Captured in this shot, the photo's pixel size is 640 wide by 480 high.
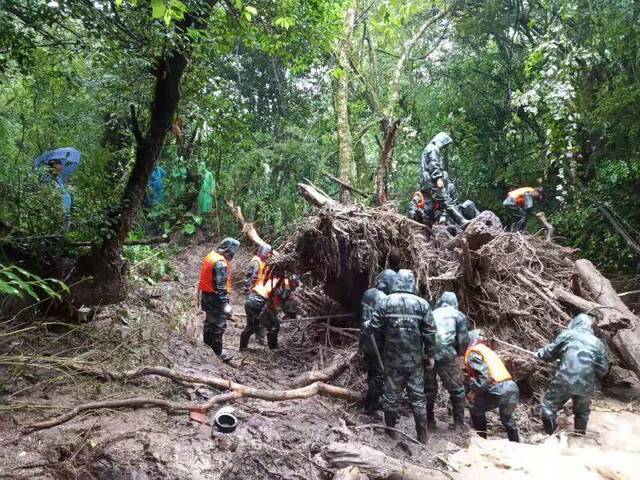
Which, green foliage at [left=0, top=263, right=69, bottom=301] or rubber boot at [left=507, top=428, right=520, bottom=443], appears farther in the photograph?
rubber boot at [left=507, top=428, right=520, bottom=443]

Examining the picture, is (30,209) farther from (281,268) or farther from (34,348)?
(281,268)

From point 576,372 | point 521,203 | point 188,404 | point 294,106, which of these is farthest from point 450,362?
point 294,106

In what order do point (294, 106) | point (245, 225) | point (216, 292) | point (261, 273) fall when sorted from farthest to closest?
point (294, 106) < point (245, 225) < point (261, 273) < point (216, 292)

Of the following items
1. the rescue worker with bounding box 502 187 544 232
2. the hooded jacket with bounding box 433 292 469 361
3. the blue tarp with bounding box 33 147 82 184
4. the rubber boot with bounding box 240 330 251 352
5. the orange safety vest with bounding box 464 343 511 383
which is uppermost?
the rescue worker with bounding box 502 187 544 232

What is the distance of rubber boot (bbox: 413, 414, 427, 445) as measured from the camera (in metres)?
5.48

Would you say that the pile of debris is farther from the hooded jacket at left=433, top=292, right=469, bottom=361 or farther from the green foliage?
the green foliage

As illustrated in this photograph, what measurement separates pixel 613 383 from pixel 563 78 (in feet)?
18.8

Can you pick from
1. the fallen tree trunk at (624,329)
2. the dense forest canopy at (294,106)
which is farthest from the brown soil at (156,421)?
the fallen tree trunk at (624,329)

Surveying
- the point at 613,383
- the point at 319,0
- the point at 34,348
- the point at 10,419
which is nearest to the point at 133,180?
the point at 34,348

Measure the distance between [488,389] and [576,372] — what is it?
1.19 meters

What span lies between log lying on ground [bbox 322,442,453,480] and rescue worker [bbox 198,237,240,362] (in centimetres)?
323

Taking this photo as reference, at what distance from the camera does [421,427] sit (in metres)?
5.51

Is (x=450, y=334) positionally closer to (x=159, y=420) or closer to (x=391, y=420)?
(x=391, y=420)

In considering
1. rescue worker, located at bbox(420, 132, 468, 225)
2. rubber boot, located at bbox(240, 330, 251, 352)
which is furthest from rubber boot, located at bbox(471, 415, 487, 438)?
rescue worker, located at bbox(420, 132, 468, 225)
